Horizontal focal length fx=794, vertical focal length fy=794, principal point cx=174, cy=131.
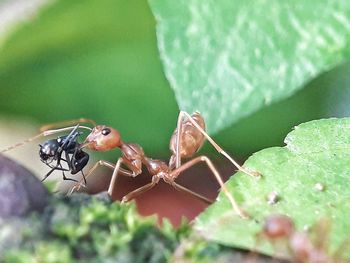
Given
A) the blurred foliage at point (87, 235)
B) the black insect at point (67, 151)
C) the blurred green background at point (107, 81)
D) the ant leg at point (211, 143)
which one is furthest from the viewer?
the blurred green background at point (107, 81)

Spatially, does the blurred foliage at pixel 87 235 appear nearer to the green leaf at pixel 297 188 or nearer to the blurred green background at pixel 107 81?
the green leaf at pixel 297 188

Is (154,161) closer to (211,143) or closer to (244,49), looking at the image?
(211,143)

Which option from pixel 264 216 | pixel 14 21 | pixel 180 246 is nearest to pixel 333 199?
pixel 264 216

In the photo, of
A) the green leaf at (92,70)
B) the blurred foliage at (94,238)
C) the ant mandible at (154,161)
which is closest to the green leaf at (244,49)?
the ant mandible at (154,161)

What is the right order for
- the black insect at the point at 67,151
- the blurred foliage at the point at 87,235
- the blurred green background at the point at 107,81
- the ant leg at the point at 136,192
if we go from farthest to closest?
the blurred green background at the point at 107,81 → the black insect at the point at 67,151 → the ant leg at the point at 136,192 → the blurred foliage at the point at 87,235

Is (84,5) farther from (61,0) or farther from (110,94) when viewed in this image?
(110,94)

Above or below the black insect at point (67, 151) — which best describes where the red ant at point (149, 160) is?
below

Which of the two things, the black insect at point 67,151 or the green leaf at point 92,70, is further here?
the green leaf at point 92,70

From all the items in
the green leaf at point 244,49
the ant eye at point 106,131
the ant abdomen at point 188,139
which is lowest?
the ant abdomen at point 188,139
